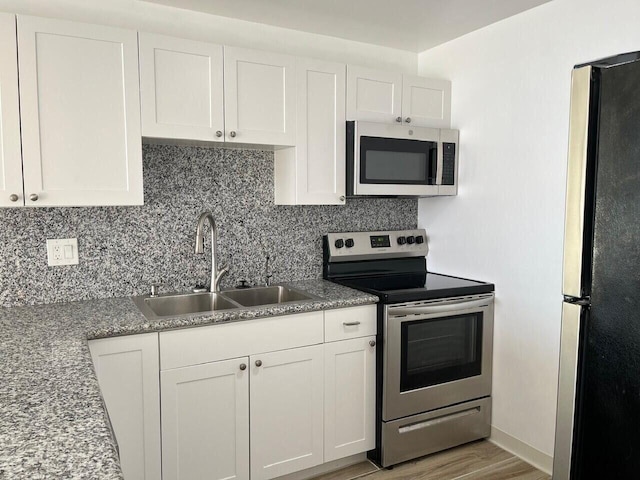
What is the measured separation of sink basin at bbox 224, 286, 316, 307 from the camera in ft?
8.35

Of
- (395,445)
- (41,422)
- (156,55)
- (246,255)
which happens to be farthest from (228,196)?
(41,422)

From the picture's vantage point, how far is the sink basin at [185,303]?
2357mm

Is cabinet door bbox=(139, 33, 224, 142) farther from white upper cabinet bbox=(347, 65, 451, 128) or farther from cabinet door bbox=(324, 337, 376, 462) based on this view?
cabinet door bbox=(324, 337, 376, 462)

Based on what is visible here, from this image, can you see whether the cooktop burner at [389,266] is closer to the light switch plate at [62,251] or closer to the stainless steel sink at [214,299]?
the stainless steel sink at [214,299]

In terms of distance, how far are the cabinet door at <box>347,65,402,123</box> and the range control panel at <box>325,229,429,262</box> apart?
0.68 m

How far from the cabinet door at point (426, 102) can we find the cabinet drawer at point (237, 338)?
1230 millimetres

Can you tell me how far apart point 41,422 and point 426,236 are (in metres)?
2.49

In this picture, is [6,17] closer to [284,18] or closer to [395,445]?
[284,18]

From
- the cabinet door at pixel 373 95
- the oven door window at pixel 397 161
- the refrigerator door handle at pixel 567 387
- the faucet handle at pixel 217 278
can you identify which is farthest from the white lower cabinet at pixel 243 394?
the refrigerator door handle at pixel 567 387

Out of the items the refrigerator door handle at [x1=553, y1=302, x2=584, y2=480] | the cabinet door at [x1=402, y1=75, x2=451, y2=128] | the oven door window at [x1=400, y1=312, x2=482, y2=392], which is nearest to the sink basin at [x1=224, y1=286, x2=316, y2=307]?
the oven door window at [x1=400, y1=312, x2=482, y2=392]

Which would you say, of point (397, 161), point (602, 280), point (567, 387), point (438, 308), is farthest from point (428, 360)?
point (602, 280)

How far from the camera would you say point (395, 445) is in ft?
8.01

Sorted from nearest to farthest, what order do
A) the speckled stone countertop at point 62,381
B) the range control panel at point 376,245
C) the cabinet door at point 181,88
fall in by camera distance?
the speckled stone countertop at point 62,381
the cabinet door at point 181,88
the range control panel at point 376,245

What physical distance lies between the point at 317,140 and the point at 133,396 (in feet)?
4.62
